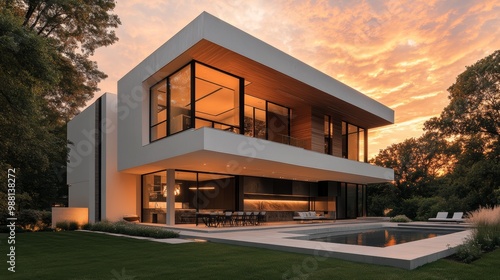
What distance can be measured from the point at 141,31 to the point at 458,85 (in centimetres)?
2083

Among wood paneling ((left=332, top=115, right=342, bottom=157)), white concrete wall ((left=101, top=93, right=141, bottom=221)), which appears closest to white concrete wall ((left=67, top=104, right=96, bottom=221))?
white concrete wall ((left=101, top=93, right=141, bottom=221))

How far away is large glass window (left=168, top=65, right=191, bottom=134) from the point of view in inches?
560

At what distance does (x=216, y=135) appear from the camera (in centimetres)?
→ 1280

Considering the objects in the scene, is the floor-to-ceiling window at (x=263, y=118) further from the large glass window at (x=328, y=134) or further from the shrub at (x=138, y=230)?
the shrub at (x=138, y=230)

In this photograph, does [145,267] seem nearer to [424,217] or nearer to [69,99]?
[69,99]

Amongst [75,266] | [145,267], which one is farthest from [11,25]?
[145,267]

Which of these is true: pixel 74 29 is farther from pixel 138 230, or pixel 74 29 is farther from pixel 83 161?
pixel 138 230

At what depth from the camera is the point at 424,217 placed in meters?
24.6

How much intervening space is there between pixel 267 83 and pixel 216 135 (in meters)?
4.80

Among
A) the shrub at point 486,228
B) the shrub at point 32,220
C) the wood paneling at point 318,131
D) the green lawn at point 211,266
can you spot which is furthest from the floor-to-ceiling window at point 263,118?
the shrub at point 32,220

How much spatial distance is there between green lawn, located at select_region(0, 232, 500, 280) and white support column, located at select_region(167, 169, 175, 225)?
7.16 meters

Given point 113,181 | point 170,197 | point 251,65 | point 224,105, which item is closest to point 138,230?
point 170,197

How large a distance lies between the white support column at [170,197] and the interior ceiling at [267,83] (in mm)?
4246

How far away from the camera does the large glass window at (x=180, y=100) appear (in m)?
14.2
